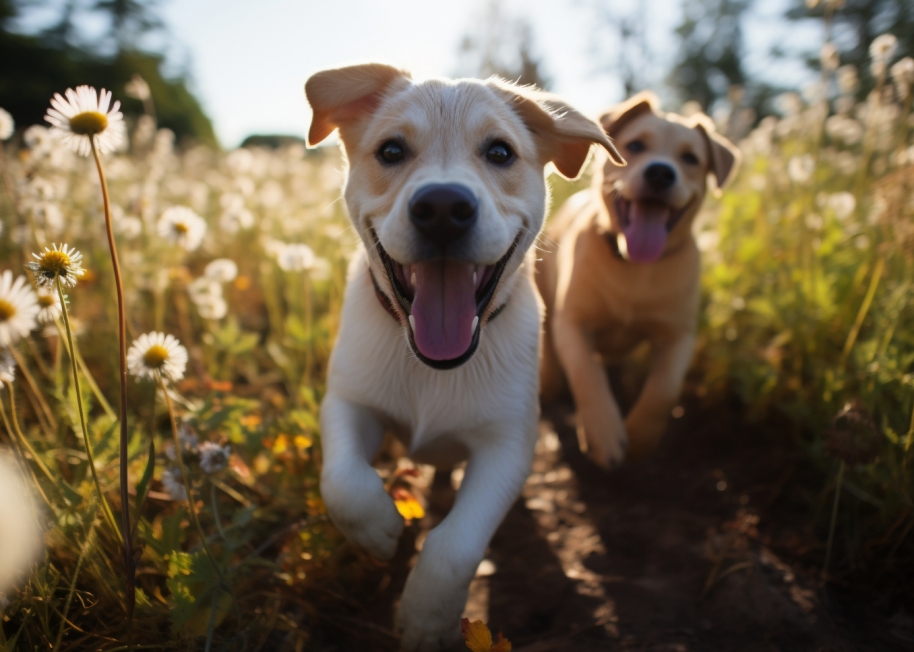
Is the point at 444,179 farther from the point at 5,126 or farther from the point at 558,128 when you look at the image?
the point at 5,126

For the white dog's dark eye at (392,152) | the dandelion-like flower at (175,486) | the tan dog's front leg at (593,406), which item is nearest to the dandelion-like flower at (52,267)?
the dandelion-like flower at (175,486)

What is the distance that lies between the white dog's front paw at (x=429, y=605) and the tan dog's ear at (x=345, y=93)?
1.51 metres

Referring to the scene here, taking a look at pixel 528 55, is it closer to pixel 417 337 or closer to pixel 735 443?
pixel 735 443

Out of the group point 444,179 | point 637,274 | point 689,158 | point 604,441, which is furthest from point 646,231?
point 444,179

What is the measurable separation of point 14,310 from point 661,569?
92.3 inches

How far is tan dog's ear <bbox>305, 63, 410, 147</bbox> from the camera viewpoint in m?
2.04

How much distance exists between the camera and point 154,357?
5.32ft

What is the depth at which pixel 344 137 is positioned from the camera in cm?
224

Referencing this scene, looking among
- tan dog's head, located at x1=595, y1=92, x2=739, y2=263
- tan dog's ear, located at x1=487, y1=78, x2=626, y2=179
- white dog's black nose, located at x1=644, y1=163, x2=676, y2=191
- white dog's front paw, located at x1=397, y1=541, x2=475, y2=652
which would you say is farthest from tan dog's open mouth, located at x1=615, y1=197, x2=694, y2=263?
white dog's front paw, located at x1=397, y1=541, x2=475, y2=652

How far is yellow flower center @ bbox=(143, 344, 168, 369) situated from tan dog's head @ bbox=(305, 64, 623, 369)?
0.68 meters

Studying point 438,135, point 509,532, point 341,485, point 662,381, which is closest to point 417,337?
point 341,485

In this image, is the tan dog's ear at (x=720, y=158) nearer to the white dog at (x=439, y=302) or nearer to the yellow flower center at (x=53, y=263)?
the white dog at (x=439, y=302)

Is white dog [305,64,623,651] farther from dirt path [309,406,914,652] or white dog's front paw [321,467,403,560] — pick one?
dirt path [309,406,914,652]

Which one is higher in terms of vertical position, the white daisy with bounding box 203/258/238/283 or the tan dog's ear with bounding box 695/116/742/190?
the tan dog's ear with bounding box 695/116/742/190
